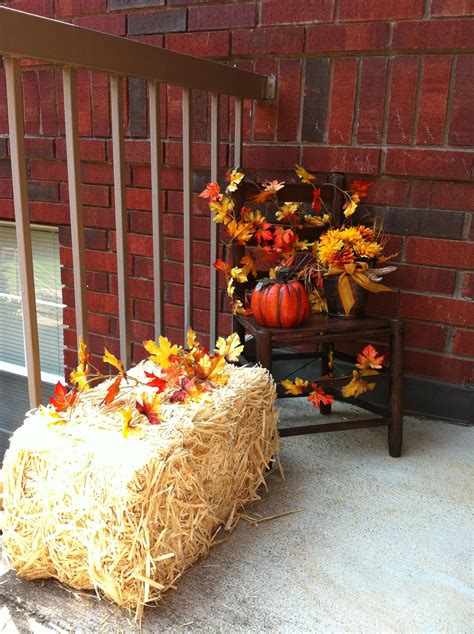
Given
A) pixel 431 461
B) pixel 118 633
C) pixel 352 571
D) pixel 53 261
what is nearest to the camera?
pixel 118 633

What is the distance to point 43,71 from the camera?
8.75 feet

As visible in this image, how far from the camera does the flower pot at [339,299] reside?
1.79 metres

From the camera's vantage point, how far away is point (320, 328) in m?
1.70

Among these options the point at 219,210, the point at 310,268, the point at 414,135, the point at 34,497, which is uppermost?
the point at 414,135

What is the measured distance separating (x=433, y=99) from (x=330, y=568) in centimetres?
146

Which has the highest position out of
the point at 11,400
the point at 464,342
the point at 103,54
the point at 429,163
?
the point at 103,54

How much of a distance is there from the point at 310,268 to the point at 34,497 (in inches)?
42.7

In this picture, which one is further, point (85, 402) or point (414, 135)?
point (414, 135)

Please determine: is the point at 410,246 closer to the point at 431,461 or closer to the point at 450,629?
the point at 431,461

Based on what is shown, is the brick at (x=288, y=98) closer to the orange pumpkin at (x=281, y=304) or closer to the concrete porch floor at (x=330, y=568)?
the orange pumpkin at (x=281, y=304)

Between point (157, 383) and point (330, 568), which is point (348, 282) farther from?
point (330, 568)

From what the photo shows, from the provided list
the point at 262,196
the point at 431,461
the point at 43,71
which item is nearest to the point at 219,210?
the point at 262,196

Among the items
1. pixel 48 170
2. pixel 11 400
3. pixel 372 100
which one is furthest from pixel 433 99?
pixel 11 400

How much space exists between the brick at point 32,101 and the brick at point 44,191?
0.80 feet
